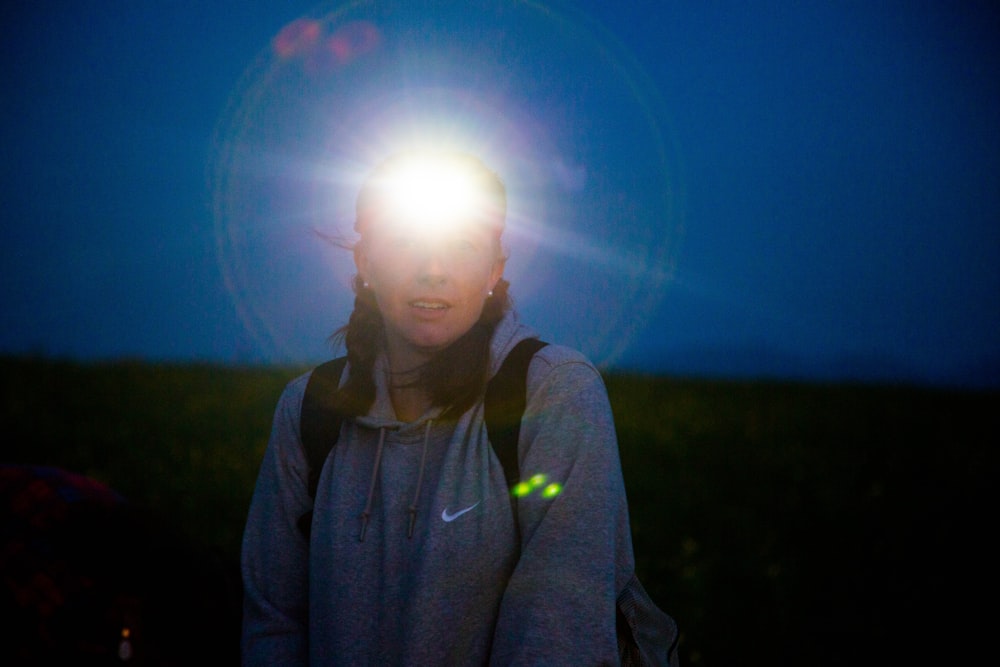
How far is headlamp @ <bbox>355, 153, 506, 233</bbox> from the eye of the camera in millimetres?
2459

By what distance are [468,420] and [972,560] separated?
27.2 feet

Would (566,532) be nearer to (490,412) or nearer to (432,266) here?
(490,412)

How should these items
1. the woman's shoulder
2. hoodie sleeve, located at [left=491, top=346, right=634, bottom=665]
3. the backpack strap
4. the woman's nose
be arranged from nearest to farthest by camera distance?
hoodie sleeve, located at [left=491, top=346, right=634, bottom=665], the woman's shoulder, the woman's nose, the backpack strap

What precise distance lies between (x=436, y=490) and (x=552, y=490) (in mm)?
433

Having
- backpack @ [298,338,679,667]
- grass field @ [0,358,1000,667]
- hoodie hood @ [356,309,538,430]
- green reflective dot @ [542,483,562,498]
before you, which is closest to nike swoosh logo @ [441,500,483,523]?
backpack @ [298,338,679,667]

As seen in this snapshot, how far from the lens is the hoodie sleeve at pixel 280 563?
2.54m

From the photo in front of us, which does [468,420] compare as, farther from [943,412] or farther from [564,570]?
[943,412]

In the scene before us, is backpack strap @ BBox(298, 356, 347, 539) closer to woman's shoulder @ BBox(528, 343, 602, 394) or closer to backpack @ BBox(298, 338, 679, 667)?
backpack @ BBox(298, 338, 679, 667)

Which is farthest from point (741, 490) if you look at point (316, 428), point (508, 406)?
point (316, 428)

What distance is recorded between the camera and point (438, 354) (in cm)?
251

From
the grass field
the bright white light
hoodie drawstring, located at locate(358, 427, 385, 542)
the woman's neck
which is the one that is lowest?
the grass field

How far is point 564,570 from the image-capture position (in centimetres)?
198

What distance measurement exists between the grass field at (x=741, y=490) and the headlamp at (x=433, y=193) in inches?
89.2

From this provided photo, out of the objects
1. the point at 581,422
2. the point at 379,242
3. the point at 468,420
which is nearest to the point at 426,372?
the point at 468,420
